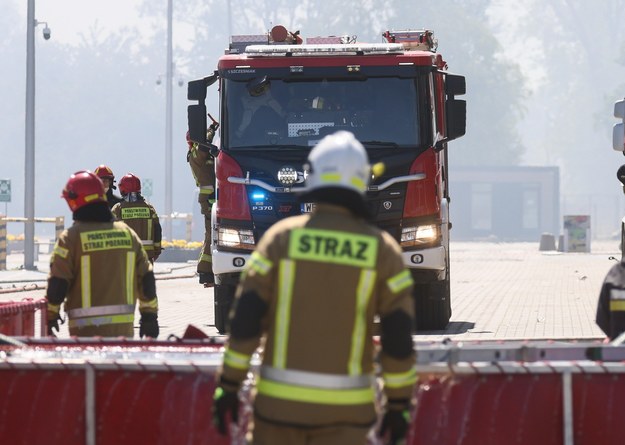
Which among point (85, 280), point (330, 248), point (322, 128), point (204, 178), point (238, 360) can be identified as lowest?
point (238, 360)

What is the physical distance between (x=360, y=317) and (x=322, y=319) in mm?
134

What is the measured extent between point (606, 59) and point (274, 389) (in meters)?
133

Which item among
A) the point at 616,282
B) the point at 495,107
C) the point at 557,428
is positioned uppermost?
the point at 495,107

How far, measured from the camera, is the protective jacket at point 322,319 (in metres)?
5.65

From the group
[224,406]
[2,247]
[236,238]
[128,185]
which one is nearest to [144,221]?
[128,185]

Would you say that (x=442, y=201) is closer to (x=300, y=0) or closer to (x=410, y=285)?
(x=410, y=285)

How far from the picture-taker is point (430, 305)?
57.2ft

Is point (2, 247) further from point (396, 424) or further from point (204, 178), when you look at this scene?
point (396, 424)

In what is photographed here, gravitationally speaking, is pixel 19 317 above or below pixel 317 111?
below

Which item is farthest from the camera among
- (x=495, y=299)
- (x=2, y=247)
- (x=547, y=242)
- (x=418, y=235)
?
(x=547, y=242)

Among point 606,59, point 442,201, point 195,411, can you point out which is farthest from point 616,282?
point 606,59

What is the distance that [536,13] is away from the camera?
Answer: 146m

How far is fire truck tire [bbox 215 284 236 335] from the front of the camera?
55.4ft

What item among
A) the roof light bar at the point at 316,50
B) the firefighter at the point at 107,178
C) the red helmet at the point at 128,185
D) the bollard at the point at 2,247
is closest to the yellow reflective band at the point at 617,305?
the roof light bar at the point at 316,50
